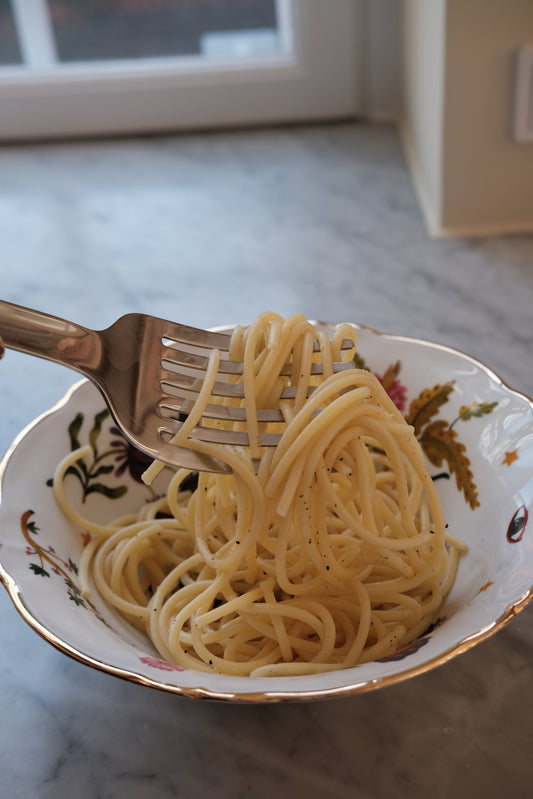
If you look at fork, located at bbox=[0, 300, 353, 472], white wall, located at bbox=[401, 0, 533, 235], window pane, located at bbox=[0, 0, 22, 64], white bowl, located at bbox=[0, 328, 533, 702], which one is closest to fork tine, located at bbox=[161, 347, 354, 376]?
fork, located at bbox=[0, 300, 353, 472]

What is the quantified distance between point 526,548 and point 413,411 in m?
0.24

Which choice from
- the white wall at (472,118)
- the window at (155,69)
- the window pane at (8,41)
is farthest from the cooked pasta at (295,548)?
the window pane at (8,41)

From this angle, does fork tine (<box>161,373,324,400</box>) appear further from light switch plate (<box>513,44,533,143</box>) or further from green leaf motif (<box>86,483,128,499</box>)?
light switch plate (<box>513,44,533,143</box>)

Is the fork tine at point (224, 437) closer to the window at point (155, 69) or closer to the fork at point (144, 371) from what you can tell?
the fork at point (144, 371)

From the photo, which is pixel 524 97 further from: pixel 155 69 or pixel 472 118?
pixel 155 69

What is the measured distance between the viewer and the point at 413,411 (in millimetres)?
894

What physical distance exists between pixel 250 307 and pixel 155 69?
30.9 inches

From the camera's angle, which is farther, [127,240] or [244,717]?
[127,240]

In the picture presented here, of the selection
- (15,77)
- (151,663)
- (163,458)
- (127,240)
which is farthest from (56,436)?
(15,77)

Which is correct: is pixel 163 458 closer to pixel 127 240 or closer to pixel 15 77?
pixel 127 240

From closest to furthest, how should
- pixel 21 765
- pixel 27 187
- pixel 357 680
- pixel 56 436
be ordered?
pixel 357 680 < pixel 21 765 < pixel 56 436 < pixel 27 187

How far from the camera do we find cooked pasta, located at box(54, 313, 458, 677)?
720 millimetres

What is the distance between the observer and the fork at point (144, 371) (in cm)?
71

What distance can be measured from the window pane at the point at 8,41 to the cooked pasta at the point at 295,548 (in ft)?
4.62
